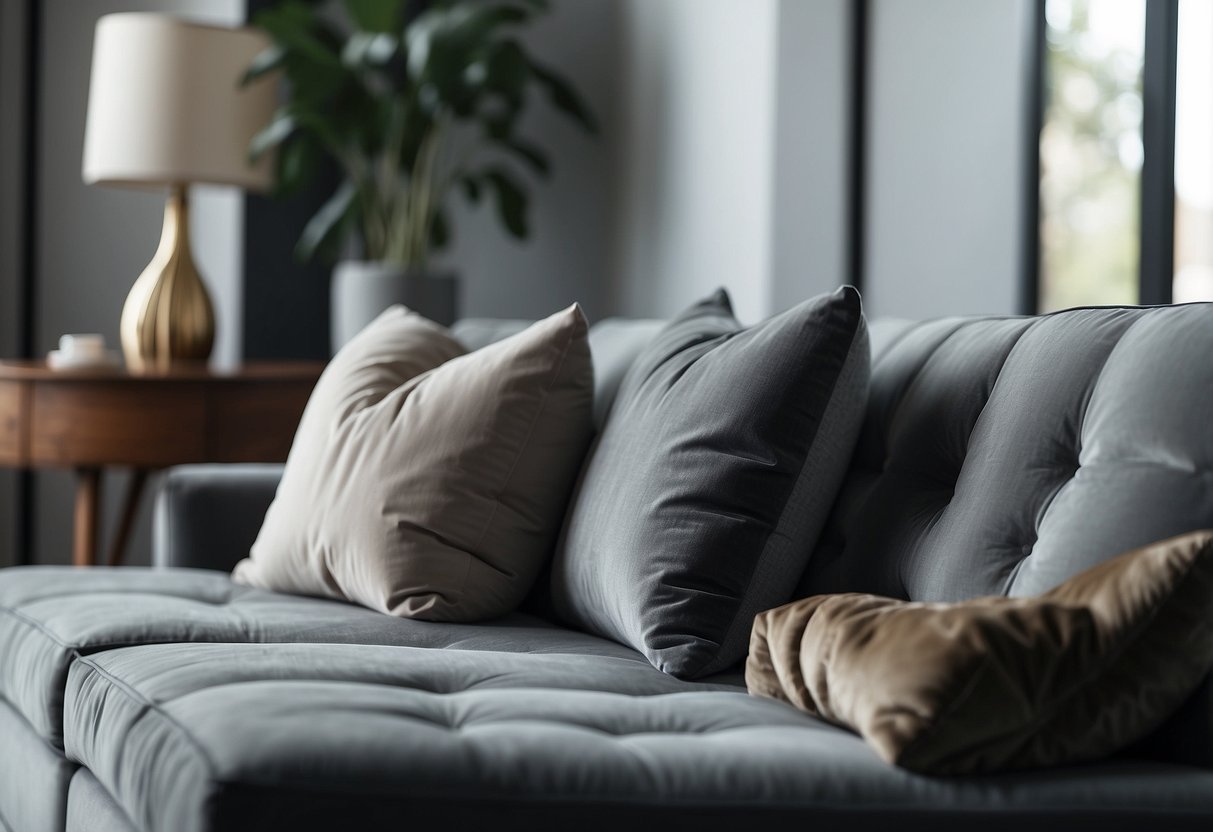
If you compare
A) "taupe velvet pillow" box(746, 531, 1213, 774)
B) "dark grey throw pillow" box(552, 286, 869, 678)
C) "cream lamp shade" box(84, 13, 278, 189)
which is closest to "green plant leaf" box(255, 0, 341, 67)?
"cream lamp shade" box(84, 13, 278, 189)

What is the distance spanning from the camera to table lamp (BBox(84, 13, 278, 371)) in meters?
2.84

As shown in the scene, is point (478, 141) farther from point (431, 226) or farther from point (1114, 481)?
point (1114, 481)

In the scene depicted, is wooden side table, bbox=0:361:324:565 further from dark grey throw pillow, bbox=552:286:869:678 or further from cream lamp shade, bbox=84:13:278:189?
dark grey throw pillow, bbox=552:286:869:678

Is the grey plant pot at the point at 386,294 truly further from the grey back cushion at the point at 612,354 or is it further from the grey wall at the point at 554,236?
the grey back cushion at the point at 612,354

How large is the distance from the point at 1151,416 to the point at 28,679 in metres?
1.12

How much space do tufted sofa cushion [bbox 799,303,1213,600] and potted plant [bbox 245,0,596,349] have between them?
74.2 inches

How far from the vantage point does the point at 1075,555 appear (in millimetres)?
1096

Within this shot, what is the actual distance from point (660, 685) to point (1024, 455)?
372 mm

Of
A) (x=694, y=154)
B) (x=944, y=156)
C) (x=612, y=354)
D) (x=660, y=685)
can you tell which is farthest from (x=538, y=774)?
(x=694, y=154)

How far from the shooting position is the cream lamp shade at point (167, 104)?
2.84 meters

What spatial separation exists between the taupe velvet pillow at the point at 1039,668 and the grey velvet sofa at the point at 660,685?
23mm

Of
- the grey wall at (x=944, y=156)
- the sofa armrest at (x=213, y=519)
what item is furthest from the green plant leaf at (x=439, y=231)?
the sofa armrest at (x=213, y=519)

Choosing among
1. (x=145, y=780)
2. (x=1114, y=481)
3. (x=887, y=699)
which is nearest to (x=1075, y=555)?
(x=1114, y=481)

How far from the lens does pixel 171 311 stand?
2.90m
